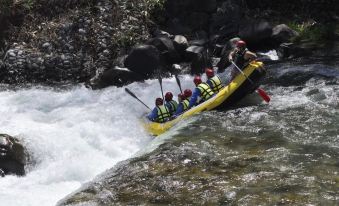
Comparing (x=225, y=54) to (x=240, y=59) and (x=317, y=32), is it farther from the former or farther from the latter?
(x=317, y=32)

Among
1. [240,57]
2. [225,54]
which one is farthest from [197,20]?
[240,57]

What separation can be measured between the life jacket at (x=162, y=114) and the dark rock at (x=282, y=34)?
5601 mm

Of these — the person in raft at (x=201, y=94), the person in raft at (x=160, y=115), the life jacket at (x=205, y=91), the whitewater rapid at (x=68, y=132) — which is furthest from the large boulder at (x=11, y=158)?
the life jacket at (x=205, y=91)

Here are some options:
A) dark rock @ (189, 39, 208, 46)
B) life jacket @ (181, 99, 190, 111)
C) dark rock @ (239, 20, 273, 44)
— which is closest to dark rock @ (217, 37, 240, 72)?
dark rock @ (239, 20, 273, 44)

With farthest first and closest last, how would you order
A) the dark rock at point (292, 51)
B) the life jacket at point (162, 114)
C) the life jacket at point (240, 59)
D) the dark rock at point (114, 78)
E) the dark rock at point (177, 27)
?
1. the dark rock at point (177, 27)
2. the dark rock at point (292, 51)
3. the dark rock at point (114, 78)
4. the life jacket at point (240, 59)
5. the life jacket at point (162, 114)

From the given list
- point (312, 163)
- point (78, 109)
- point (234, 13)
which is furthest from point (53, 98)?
point (312, 163)

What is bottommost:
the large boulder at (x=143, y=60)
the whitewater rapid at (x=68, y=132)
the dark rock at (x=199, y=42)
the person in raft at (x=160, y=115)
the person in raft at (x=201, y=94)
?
the whitewater rapid at (x=68, y=132)

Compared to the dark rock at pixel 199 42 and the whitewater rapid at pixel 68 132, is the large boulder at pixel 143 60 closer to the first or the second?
the whitewater rapid at pixel 68 132

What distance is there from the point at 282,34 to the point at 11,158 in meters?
9.24

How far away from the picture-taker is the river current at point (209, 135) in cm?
584

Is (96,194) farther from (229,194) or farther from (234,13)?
(234,13)

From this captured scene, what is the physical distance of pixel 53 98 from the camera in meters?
12.4

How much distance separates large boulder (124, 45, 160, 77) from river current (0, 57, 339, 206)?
419mm

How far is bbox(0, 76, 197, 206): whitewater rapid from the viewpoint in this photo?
753 centimetres
